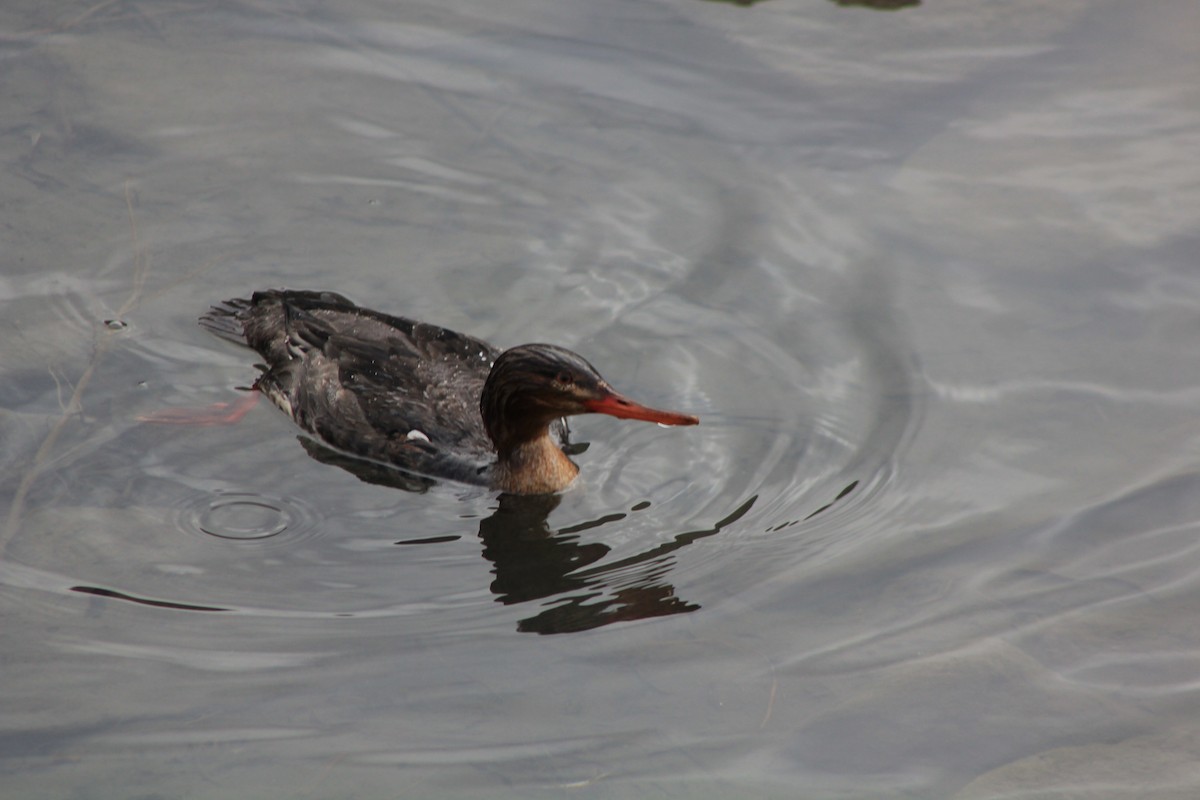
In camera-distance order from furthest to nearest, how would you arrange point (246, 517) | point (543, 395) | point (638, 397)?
1. point (638, 397)
2. point (543, 395)
3. point (246, 517)

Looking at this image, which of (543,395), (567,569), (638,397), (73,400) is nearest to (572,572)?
(567,569)

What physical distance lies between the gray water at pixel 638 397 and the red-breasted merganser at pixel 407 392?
19cm

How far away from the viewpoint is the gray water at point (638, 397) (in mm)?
5500

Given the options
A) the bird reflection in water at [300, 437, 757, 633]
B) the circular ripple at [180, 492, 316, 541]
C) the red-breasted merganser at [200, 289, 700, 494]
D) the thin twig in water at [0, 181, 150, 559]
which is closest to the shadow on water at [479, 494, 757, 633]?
the bird reflection in water at [300, 437, 757, 633]

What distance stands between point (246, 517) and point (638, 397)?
2.05 metres

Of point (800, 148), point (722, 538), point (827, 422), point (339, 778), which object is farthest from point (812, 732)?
point (800, 148)

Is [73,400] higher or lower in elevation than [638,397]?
higher

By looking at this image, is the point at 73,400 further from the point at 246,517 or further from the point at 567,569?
the point at 567,569

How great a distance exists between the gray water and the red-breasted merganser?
19cm

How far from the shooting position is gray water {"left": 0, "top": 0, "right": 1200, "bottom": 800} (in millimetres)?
5500

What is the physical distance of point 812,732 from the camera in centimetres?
551

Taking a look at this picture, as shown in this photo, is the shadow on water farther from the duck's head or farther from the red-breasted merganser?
the duck's head

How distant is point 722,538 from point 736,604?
482 millimetres

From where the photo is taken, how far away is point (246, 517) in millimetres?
6723
